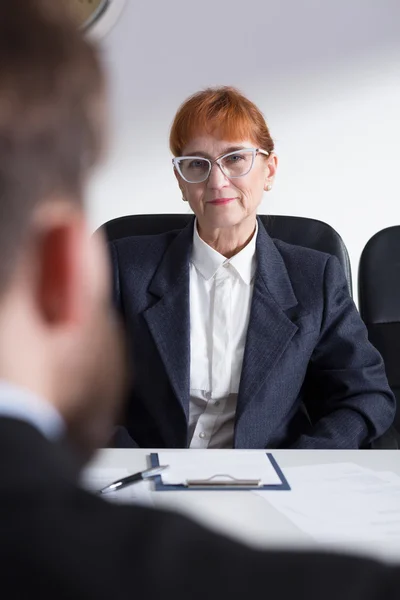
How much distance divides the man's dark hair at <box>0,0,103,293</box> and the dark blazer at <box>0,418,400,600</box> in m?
0.09

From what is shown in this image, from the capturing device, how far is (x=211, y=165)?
2148mm

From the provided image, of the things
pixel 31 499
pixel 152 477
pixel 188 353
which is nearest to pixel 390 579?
pixel 31 499

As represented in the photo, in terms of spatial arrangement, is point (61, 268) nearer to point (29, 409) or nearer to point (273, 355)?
point (29, 409)

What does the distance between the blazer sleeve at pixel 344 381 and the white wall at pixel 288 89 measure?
4.90 ft

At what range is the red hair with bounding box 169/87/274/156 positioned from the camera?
2150 millimetres

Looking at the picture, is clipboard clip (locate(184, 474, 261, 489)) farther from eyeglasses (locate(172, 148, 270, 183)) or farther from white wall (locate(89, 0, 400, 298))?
white wall (locate(89, 0, 400, 298))

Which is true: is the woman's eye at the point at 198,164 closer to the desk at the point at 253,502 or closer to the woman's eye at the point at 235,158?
the woman's eye at the point at 235,158

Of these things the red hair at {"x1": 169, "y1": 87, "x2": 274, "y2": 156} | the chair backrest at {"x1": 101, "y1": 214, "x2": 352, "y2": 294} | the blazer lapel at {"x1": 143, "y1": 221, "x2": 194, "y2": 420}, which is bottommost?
the blazer lapel at {"x1": 143, "y1": 221, "x2": 194, "y2": 420}

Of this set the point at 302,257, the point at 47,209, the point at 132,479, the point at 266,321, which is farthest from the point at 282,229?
the point at 47,209

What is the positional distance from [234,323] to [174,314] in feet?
0.47

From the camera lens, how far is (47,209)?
39cm

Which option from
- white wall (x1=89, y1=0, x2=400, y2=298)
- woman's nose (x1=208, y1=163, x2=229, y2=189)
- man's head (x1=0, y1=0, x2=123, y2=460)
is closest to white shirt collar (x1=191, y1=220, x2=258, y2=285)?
woman's nose (x1=208, y1=163, x2=229, y2=189)

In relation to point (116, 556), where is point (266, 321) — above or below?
below

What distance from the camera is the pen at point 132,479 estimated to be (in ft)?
4.46
